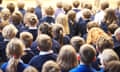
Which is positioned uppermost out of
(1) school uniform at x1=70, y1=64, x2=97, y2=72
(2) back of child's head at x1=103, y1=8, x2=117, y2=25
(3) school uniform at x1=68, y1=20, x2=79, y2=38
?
(1) school uniform at x1=70, y1=64, x2=97, y2=72

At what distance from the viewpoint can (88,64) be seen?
4000 millimetres

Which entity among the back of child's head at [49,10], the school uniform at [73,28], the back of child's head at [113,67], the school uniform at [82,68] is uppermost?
the back of child's head at [113,67]

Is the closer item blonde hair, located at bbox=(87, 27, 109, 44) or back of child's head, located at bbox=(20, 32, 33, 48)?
back of child's head, located at bbox=(20, 32, 33, 48)

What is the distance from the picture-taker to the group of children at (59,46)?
3.98m

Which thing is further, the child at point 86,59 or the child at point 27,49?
the child at point 27,49

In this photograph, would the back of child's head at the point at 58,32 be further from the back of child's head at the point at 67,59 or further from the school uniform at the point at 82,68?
the school uniform at the point at 82,68

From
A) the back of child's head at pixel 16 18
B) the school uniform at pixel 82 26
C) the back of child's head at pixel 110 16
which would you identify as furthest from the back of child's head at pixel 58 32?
the school uniform at pixel 82 26

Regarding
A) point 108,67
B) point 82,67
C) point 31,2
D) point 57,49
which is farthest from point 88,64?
point 31,2

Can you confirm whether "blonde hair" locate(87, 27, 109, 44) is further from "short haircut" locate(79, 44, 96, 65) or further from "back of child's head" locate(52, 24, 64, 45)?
"short haircut" locate(79, 44, 96, 65)

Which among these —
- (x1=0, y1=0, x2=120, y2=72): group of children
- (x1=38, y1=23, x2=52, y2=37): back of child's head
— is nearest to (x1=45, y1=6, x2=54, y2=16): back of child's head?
(x1=0, y1=0, x2=120, y2=72): group of children

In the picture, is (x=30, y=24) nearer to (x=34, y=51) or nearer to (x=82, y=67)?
(x=34, y=51)

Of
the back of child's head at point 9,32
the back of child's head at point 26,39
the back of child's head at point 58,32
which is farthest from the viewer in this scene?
the back of child's head at point 58,32

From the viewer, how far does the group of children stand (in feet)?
13.1

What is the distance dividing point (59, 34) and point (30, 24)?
3.13 ft
